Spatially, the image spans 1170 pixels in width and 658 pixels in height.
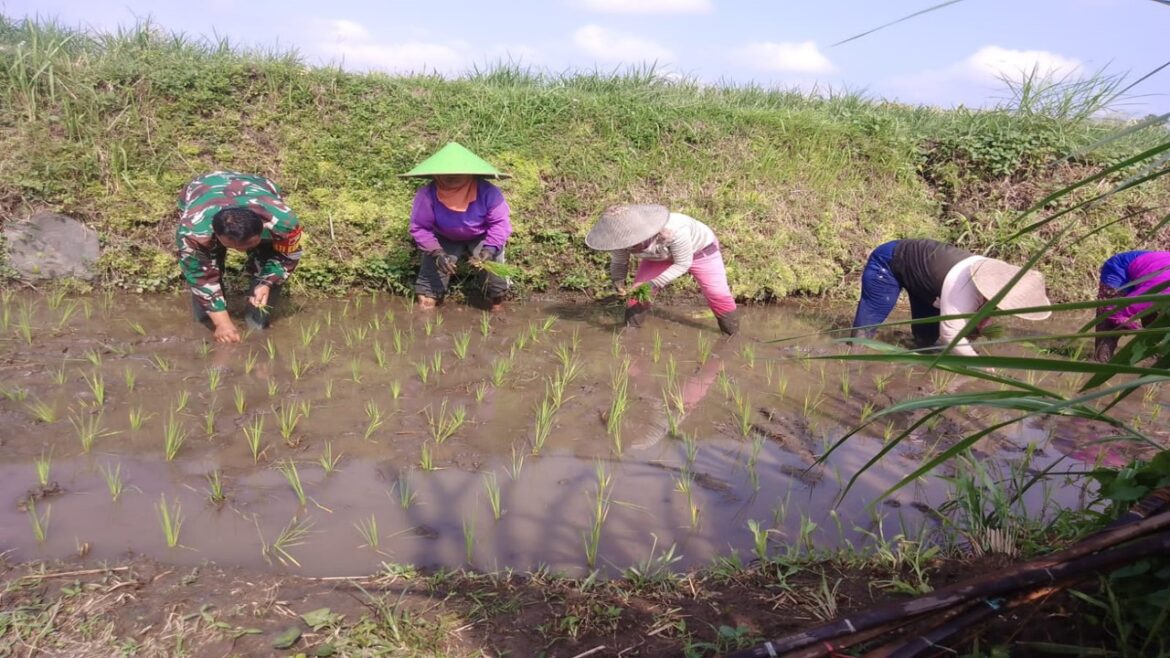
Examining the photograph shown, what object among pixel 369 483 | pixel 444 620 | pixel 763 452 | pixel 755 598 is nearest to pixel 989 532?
pixel 755 598

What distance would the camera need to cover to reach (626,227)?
4.21 metres

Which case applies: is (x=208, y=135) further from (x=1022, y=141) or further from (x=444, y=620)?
(x=1022, y=141)

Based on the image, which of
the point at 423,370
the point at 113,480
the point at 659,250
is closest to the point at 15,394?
the point at 113,480

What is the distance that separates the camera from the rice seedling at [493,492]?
2365 millimetres

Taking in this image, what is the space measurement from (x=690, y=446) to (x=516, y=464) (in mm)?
739

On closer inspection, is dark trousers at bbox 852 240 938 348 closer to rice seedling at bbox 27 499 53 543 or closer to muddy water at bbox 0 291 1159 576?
muddy water at bbox 0 291 1159 576

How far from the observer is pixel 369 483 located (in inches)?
100

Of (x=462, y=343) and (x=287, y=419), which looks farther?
(x=462, y=343)

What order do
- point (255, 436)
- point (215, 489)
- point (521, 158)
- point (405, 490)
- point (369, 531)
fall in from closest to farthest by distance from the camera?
point (369, 531)
point (215, 489)
point (405, 490)
point (255, 436)
point (521, 158)

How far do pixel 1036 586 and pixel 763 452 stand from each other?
6.50 feet

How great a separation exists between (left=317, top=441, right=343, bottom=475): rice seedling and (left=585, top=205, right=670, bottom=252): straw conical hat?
80.7 inches

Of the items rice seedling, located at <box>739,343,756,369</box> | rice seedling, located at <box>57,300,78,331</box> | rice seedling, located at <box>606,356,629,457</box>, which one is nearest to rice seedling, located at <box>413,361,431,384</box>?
rice seedling, located at <box>606,356,629,457</box>

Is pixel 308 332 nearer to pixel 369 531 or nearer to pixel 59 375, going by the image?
pixel 59 375

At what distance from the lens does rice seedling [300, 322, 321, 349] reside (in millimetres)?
4026
